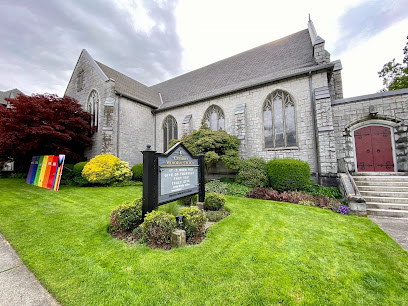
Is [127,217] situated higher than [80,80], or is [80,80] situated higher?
[80,80]

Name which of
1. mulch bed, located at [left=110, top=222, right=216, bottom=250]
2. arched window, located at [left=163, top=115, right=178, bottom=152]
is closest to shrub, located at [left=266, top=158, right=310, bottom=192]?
mulch bed, located at [left=110, top=222, right=216, bottom=250]

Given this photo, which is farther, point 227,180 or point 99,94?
point 99,94

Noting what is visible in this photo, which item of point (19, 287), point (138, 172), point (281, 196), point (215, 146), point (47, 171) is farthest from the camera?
point (138, 172)

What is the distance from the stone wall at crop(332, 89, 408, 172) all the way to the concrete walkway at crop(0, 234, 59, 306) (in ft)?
39.1

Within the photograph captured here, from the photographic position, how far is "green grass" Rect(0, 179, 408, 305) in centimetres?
215

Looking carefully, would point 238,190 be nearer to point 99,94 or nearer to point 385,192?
point 385,192

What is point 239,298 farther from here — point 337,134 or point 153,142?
point 153,142

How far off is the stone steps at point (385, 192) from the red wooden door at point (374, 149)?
0.93 metres

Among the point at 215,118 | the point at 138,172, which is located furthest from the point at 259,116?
the point at 138,172

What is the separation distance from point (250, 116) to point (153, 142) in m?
9.76

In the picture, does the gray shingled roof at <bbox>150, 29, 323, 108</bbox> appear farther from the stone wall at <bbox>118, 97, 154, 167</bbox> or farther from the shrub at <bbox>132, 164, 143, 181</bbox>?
the shrub at <bbox>132, 164, 143, 181</bbox>

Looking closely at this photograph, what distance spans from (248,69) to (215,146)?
7978 millimetres

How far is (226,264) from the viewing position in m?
2.79

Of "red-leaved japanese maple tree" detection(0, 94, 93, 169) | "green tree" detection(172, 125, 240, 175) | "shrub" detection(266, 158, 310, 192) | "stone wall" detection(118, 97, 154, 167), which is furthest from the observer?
"stone wall" detection(118, 97, 154, 167)
